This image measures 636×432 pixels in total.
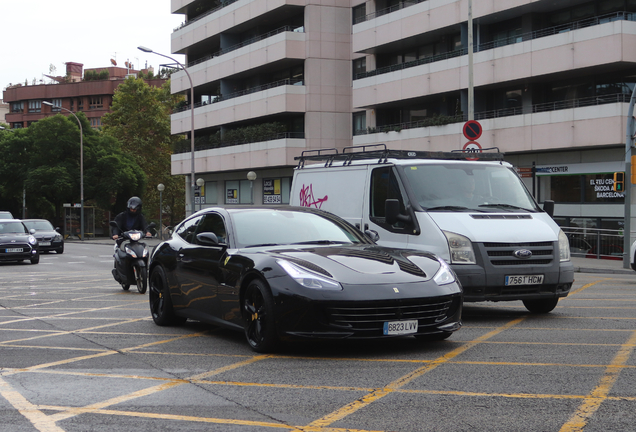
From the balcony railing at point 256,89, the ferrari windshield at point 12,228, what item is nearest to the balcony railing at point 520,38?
the balcony railing at point 256,89

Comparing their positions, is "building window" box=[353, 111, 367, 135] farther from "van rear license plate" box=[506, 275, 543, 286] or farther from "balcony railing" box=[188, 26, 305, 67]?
"van rear license plate" box=[506, 275, 543, 286]

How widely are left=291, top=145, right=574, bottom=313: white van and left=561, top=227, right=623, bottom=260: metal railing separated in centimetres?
1654

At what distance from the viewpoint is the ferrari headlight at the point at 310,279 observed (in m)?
7.41

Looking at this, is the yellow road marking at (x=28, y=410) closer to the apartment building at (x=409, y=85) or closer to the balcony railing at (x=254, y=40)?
the apartment building at (x=409, y=85)

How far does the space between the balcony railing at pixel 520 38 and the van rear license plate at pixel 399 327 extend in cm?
2611

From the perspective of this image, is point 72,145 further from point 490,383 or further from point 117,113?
point 490,383

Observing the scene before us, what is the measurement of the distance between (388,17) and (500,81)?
27.7 ft

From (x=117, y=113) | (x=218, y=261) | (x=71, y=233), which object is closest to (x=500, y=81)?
(x=218, y=261)

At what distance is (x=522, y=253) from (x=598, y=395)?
453 centimetres

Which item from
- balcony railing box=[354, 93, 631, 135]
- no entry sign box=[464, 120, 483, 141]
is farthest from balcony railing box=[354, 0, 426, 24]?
no entry sign box=[464, 120, 483, 141]

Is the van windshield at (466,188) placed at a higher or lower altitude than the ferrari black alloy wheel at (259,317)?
higher

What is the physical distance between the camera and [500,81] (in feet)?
116

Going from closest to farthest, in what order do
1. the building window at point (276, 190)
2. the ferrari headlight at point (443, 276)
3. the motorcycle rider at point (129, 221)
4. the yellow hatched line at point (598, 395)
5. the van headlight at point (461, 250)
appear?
the yellow hatched line at point (598, 395) → the ferrari headlight at point (443, 276) → the van headlight at point (461, 250) → the motorcycle rider at point (129, 221) → the building window at point (276, 190)

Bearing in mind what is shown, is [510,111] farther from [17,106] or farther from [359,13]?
[17,106]
